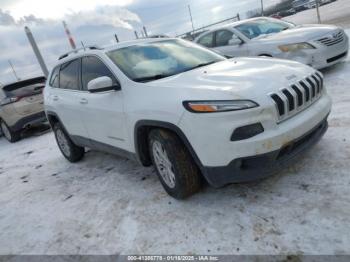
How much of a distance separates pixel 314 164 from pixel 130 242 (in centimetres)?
202

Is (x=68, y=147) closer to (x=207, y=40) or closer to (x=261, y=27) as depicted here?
(x=207, y=40)

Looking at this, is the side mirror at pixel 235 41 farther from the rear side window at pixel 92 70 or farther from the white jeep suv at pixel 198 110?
the rear side window at pixel 92 70

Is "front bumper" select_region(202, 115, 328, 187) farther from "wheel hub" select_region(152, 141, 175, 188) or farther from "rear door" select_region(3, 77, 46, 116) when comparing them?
"rear door" select_region(3, 77, 46, 116)

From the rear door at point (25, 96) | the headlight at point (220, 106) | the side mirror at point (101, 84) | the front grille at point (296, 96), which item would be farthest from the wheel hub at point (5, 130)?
the front grille at point (296, 96)

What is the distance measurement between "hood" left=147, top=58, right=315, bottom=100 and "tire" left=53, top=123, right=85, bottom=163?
268 cm

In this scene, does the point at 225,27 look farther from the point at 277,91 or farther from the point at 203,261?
the point at 203,261

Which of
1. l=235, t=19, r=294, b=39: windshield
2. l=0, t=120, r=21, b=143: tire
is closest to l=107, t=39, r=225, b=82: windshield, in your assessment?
l=235, t=19, r=294, b=39: windshield

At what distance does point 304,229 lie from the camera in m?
2.53

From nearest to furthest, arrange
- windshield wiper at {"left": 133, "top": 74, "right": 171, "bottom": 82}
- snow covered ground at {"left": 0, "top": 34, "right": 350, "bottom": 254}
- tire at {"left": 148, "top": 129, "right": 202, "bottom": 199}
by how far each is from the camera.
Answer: snow covered ground at {"left": 0, "top": 34, "right": 350, "bottom": 254} < tire at {"left": 148, "top": 129, "right": 202, "bottom": 199} < windshield wiper at {"left": 133, "top": 74, "right": 171, "bottom": 82}

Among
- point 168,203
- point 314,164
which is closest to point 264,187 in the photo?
point 314,164

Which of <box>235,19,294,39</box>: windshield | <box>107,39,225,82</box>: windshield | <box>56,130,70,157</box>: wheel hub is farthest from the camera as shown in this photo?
<box>235,19,294,39</box>: windshield

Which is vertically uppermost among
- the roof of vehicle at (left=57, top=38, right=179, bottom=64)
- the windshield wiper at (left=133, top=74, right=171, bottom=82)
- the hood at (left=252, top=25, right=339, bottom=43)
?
the roof of vehicle at (left=57, top=38, right=179, bottom=64)

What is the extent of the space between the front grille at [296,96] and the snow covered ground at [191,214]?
28.2 inches

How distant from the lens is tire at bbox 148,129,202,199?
3031mm
